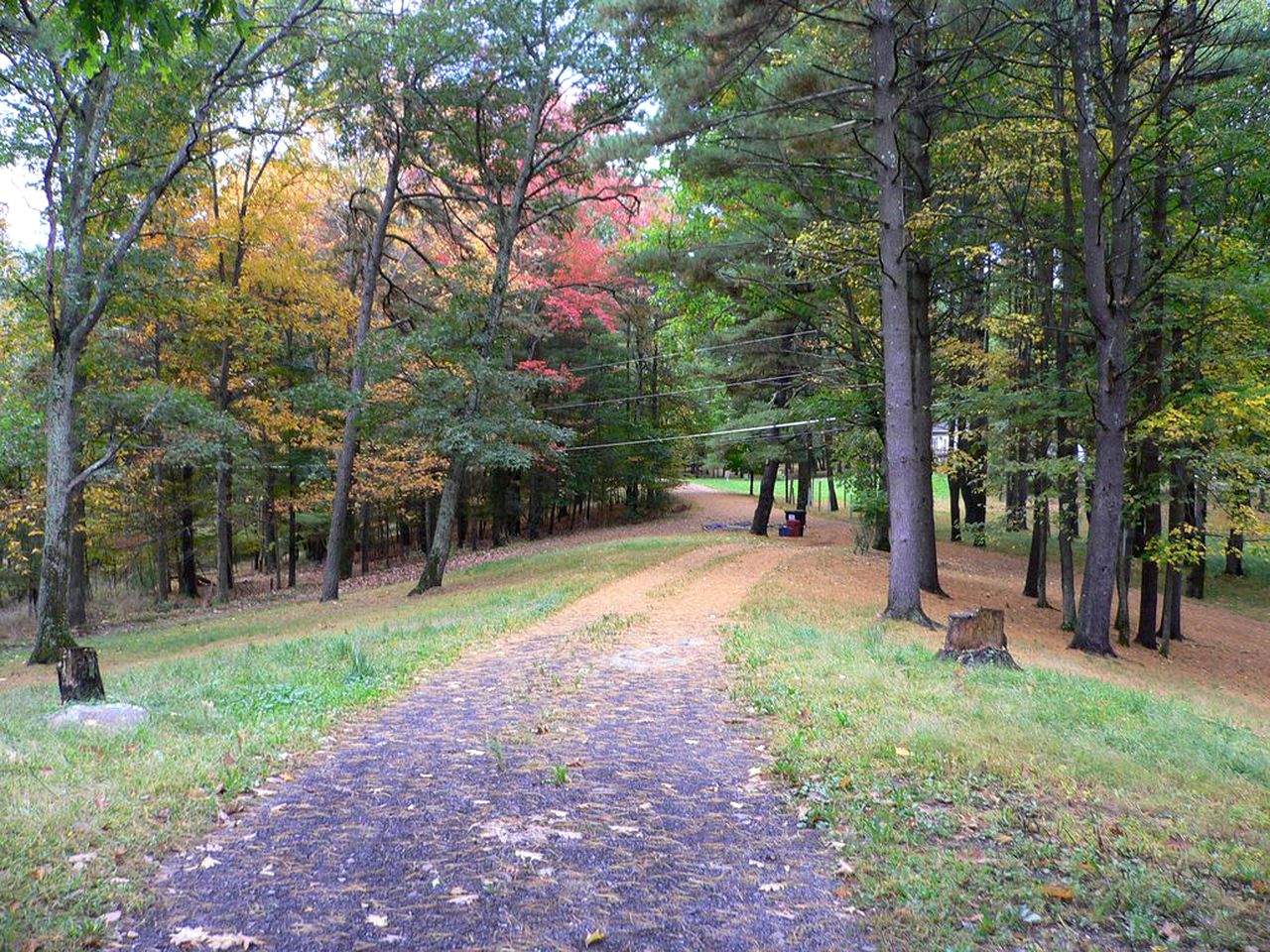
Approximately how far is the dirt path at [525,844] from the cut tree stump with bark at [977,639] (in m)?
2.94

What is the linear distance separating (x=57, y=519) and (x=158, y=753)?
9736mm

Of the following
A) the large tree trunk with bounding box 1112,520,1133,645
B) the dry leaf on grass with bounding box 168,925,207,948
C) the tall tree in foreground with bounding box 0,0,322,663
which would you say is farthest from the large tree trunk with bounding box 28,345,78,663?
the large tree trunk with bounding box 1112,520,1133,645

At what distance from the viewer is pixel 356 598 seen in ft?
60.2

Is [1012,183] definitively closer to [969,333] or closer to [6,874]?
[969,333]

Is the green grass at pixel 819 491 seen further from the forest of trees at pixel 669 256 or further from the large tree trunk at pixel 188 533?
the large tree trunk at pixel 188 533

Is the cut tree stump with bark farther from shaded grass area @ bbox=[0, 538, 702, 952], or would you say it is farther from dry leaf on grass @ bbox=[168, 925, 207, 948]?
dry leaf on grass @ bbox=[168, 925, 207, 948]

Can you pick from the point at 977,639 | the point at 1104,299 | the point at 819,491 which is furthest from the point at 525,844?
the point at 819,491

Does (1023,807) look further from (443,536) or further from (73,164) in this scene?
(443,536)

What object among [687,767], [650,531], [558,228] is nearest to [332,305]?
[558,228]

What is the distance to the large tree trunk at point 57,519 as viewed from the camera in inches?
478

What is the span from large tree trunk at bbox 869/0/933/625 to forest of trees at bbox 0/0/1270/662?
0.05 m

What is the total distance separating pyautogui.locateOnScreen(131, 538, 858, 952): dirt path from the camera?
299 cm

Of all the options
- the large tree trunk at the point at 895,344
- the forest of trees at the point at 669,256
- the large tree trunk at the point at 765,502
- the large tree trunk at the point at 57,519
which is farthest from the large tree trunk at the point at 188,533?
the large tree trunk at the point at 895,344

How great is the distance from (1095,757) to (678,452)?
106 feet
